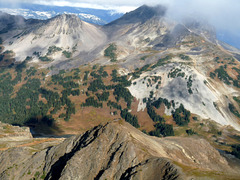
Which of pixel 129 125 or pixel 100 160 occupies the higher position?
pixel 129 125

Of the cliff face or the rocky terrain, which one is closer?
the cliff face

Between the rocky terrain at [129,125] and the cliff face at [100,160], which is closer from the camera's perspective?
the cliff face at [100,160]

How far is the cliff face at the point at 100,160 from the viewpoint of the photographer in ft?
131

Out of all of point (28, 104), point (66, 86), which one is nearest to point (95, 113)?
point (66, 86)

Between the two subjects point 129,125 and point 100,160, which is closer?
point 100,160

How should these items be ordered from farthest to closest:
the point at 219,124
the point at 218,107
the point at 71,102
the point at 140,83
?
the point at 140,83 → the point at 71,102 → the point at 218,107 → the point at 219,124

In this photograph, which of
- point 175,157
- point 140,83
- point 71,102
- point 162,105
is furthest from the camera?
point 140,83

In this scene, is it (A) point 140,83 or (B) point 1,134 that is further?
(A) point 140,83

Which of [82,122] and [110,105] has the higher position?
[110,105]

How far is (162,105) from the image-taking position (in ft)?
527

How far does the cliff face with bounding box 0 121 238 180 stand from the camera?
39781 mm

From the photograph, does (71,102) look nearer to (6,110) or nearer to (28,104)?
(28,104)

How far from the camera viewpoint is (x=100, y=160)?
44.7 m

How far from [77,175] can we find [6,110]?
155 m
